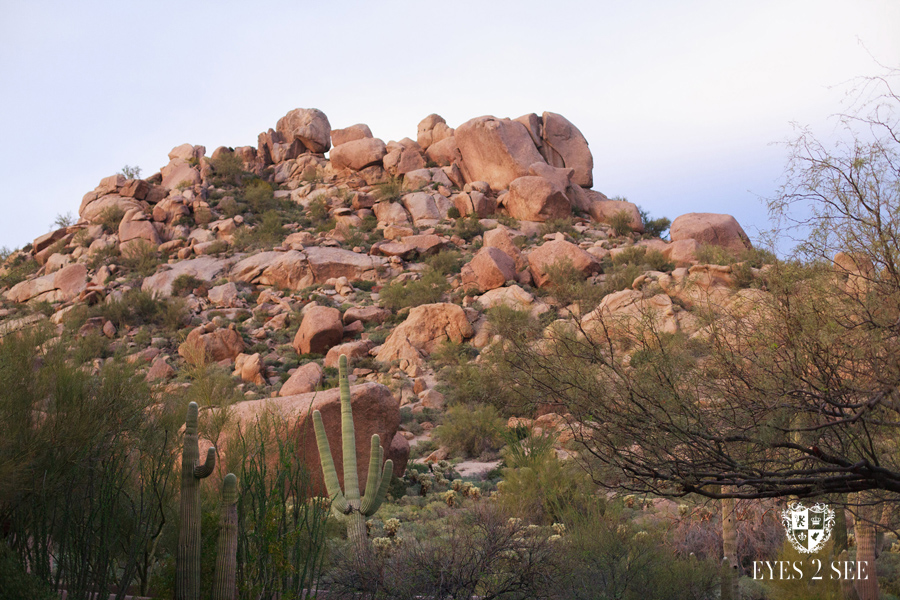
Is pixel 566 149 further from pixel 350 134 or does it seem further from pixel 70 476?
pixel 70 476

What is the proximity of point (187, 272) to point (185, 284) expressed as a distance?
1186 mm

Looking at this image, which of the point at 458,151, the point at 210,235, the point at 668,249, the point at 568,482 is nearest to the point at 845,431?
the point at 568,482

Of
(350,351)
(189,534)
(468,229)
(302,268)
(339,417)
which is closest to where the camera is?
(189,534)

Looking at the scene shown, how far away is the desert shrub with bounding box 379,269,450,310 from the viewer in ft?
76.5

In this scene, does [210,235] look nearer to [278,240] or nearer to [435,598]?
[278,240]

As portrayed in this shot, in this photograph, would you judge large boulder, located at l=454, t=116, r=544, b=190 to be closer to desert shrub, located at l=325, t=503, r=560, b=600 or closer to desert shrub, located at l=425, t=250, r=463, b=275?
desert shrub, located at l=425, t=250, r=463, b=275

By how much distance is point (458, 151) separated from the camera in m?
35.3

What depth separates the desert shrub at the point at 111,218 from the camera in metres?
31.9

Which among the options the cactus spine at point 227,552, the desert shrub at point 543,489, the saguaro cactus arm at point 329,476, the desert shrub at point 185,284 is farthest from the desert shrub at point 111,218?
the cactus spine at point 227,552

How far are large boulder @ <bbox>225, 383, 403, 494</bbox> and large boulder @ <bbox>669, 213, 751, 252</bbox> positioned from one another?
61.1ft

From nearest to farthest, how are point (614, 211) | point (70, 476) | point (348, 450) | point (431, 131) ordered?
point (70, 476) < point (348, 450) < point (614, 211) < point (431, 131)

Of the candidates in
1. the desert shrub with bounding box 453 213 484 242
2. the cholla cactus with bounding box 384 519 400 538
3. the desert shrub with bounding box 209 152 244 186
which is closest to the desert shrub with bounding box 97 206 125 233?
the desert shrub with bounding box 209 152 244 186

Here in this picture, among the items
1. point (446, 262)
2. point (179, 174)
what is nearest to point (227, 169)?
point (179, 174)

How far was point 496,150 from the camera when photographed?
108ft
